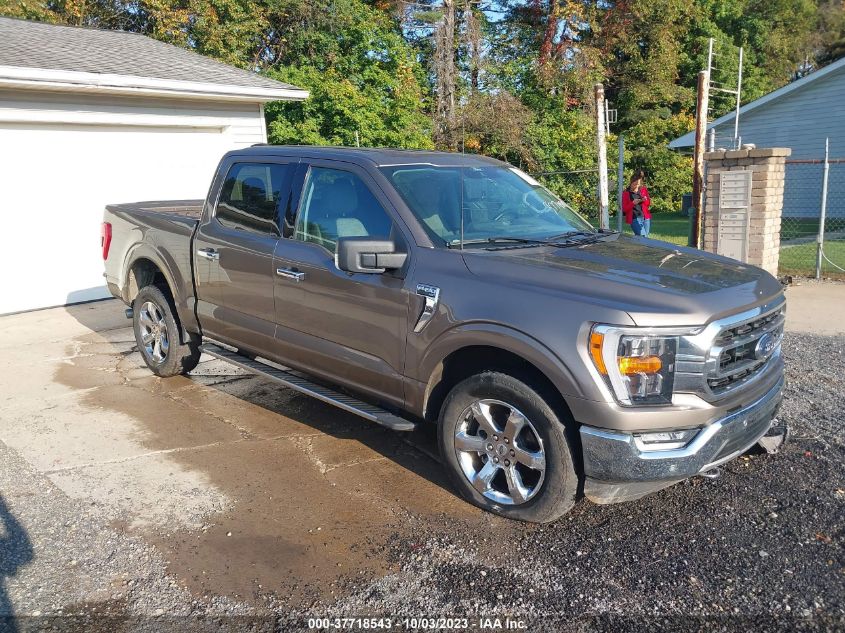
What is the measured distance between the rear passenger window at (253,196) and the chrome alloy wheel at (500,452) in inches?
82.7

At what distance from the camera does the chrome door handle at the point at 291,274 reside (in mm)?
4645

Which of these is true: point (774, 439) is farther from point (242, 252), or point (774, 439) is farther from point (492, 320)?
point (242, 252)

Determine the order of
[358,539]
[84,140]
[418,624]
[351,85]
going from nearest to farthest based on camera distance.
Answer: [418,624], [358,539], [84,140], [351,85]

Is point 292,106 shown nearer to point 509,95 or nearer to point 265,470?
point 509,95

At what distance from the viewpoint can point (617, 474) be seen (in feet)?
10.9

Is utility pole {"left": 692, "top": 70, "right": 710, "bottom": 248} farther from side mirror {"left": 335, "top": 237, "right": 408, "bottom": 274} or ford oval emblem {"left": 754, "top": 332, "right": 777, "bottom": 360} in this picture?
side mirror {"left": 335, "top": 237, "right": 408, "bottom": 274}

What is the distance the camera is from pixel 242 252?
5.14m

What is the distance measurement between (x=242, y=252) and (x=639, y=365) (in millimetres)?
3047

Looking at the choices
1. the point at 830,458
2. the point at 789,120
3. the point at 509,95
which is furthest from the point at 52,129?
the point at 789,120

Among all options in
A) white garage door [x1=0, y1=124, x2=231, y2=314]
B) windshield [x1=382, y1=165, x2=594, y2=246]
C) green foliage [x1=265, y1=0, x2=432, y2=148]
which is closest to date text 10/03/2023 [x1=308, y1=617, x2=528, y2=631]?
windshield [x1=382, y1=165, x2=594, y2=246]

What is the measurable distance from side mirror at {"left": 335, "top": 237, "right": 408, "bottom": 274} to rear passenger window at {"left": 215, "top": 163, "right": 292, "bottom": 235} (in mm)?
1233

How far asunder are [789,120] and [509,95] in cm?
895

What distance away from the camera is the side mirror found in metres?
3.87

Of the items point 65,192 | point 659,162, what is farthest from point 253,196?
point 659,162
